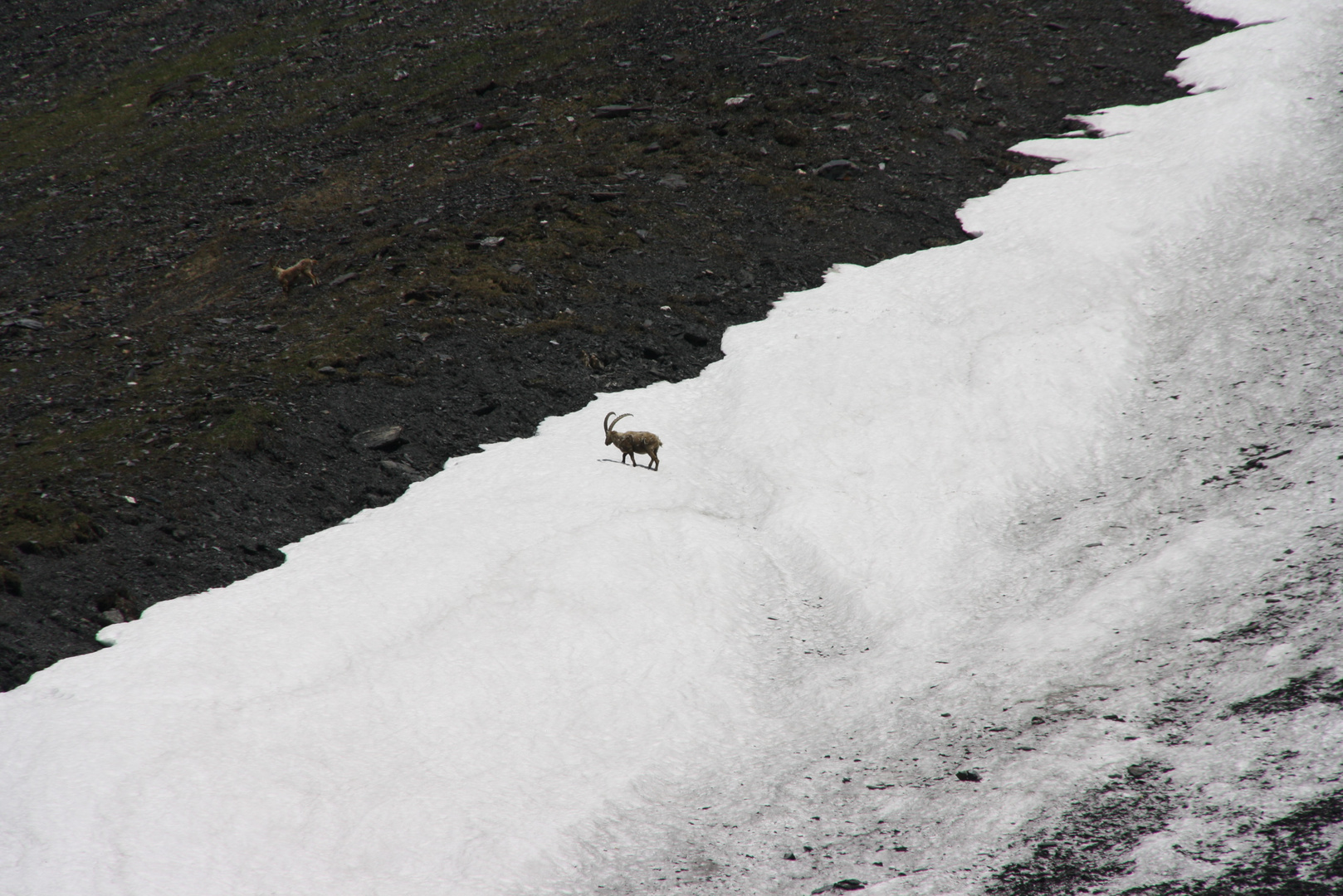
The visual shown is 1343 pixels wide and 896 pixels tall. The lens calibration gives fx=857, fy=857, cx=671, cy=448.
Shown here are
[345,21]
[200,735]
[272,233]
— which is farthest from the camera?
[345,21]

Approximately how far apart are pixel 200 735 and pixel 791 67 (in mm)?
35159

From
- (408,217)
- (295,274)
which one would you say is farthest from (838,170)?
(295,274)

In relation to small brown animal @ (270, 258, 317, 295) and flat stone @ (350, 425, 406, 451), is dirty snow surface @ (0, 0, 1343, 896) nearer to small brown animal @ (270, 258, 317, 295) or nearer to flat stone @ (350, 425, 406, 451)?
flat stone @ (350, 425, 406, 451)

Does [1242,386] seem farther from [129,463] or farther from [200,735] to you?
[129,463]

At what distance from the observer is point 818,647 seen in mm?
14289

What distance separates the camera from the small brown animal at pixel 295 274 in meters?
25.6

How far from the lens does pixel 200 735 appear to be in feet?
37.1

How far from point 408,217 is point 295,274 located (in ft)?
16.0

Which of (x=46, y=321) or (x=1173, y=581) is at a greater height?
(x=1173, y=581)

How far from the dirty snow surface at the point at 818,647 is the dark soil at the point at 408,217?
1.85 meters

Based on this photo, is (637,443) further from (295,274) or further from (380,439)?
(295,274)

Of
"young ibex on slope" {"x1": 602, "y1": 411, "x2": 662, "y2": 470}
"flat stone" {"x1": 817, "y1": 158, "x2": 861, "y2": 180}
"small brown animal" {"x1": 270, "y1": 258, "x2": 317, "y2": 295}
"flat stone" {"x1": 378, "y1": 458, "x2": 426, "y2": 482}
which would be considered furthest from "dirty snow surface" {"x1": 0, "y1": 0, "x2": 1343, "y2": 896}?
"small brown animal" {"x1": 270, "y1": 258, "x2": 317, "y2": 295}

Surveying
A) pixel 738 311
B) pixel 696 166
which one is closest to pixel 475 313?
pixel 738 311

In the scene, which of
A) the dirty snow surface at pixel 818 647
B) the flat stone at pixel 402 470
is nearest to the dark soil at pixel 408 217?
the flat stone at pixel 402 470
